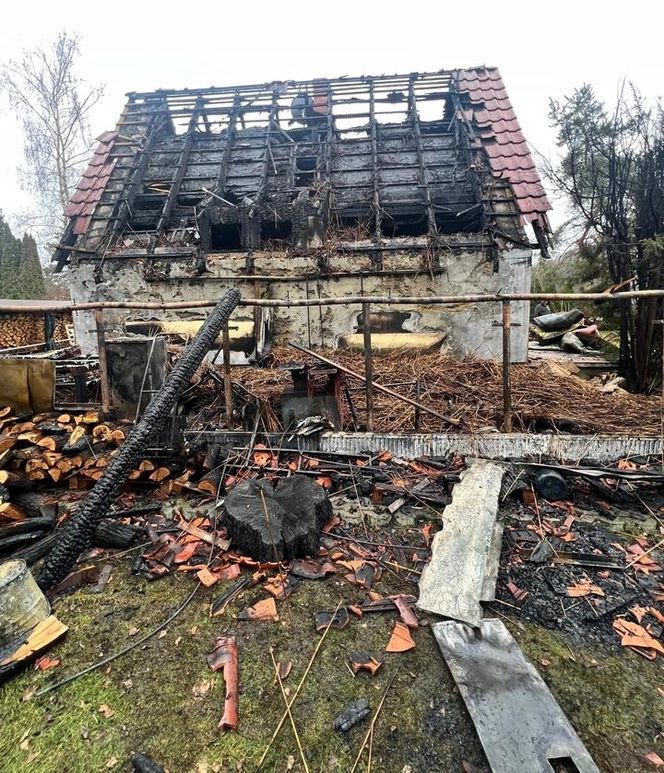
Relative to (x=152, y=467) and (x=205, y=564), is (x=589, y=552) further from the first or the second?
(x=152, y=467)

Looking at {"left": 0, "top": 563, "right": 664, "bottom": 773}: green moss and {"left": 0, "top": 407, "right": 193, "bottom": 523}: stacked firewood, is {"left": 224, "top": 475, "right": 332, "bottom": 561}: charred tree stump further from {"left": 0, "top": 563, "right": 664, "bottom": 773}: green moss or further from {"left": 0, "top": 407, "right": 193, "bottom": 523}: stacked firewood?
{"left": 0, "top": 407, "right": 193, "bottom": 523}: stacked firewood

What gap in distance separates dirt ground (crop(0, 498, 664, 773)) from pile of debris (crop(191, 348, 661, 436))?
2.27m

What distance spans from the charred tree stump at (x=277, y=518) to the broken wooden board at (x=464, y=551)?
2.67ft

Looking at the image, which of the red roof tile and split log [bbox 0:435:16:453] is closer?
split log [bbox 0:435:16:453]

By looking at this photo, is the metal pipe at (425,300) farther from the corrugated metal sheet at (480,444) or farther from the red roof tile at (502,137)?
the red roof tile at (502,137)

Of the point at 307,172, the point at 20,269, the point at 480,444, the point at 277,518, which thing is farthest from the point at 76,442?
the point at 20,269

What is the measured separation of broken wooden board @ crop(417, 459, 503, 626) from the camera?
2.30 meters

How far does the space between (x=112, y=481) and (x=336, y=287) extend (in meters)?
5.52

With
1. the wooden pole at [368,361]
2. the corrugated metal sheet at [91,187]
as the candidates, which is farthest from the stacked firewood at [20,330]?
the wooden pole at [368,361]

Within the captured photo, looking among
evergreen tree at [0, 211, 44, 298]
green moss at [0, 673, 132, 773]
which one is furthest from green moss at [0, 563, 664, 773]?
evergreen tree at [0, 211, 44, 298]

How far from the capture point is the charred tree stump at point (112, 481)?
2.54 metres

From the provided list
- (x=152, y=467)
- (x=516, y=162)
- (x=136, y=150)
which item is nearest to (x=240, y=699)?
(x=152, y=467)

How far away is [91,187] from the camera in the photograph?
27.5 feet

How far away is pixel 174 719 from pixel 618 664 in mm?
2084
